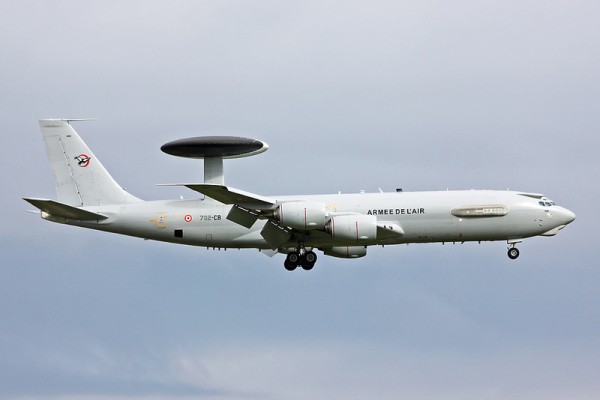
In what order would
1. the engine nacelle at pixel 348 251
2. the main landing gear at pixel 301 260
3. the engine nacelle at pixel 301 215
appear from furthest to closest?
the engine nacelle at pixel 348 251 < the main landing gear at pixel 301 260 < the engine nacelle at pixel 301 215

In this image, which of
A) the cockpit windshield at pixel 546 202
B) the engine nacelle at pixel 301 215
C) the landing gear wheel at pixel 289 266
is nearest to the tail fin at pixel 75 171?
the landing gear wheel at pixel 289 266

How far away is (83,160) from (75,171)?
83cm

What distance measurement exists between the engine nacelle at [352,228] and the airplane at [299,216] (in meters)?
0.05

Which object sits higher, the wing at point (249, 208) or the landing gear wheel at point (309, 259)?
the wing at point (249, 208)

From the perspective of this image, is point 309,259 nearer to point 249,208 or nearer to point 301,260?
point 301,260

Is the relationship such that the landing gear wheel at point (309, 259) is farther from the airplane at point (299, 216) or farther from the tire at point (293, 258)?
the tire at point (293, 258)

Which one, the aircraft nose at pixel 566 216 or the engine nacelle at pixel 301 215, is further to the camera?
the aircraft nose at pixel 566 216

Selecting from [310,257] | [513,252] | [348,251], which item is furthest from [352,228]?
[513,252]

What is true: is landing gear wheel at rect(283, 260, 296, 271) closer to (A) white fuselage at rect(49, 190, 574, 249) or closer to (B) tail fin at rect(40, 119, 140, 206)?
(A) white fuselage at rect(49, 190, 574, 249)

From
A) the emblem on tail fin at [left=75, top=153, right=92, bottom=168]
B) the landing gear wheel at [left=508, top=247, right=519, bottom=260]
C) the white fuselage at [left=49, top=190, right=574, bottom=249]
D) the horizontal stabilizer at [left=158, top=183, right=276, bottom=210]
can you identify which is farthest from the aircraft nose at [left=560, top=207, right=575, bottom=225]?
the emblem on tail fin at [left=75, top=153, right=92, bottom=168]

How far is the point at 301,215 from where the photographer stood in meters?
49.5

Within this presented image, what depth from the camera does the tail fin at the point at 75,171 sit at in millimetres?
54438

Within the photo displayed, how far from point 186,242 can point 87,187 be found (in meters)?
6.58

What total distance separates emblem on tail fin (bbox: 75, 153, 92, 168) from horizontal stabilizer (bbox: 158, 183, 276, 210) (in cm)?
995
